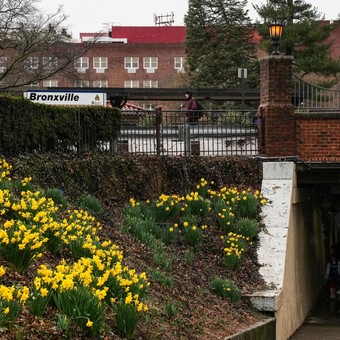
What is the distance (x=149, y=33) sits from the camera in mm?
105188

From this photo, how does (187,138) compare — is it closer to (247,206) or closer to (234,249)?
(247,206)

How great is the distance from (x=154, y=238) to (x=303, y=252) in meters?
6.76

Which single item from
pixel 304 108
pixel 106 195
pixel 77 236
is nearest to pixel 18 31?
pixel 304 108

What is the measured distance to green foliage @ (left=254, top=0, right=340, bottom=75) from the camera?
1898 inches

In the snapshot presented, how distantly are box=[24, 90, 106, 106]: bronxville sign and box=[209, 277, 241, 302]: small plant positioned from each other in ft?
27.6

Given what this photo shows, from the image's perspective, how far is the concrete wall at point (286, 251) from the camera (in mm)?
13172

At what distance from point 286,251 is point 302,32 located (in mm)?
35838

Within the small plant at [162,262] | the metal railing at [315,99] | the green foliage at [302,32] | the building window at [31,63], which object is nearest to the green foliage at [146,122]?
the metal railing at [315,99]

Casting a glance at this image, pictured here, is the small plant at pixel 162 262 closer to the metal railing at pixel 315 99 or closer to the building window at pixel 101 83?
Answer: the metal railing at pixel 315 99

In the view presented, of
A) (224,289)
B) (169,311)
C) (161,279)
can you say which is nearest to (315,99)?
(224,289)

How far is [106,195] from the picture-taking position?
15.1 metres

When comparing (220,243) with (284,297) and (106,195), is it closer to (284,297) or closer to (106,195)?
(284,297)

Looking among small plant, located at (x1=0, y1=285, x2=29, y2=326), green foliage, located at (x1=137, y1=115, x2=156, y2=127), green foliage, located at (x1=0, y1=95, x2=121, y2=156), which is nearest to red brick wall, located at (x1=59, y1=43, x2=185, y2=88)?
green foliage, located at (x1=137, y1=115, x2=156, y2=127)

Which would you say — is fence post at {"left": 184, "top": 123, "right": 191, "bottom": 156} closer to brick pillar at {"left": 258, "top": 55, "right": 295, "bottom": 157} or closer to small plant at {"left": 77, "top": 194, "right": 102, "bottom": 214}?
brick pillar at {"left": 258, "top": 55, "right": 295, "bottom": 157}
